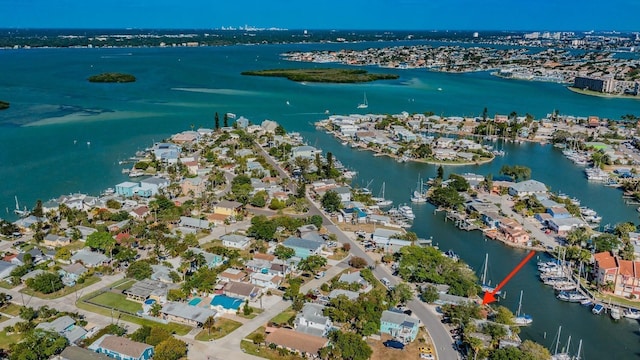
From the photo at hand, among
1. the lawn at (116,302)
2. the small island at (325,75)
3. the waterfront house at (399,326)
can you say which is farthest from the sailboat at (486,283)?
the small island at (325,75)

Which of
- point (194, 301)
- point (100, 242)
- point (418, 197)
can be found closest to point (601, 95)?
point (418, 197)

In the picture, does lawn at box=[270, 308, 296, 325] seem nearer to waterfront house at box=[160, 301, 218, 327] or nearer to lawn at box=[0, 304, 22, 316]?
waterfront house at box=[160, 301, 218, 327]

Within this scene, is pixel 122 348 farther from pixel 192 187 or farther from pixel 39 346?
Result: pixel 192 187

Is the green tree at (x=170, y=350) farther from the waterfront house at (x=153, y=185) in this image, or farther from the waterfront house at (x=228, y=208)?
the waterfront house at (x=153, y=185)

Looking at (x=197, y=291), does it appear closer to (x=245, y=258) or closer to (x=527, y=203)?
(x=245, y=258)

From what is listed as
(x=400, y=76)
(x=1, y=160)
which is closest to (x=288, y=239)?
(x=1, y=160)

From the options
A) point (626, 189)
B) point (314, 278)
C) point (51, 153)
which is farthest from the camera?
point (51, 153)
